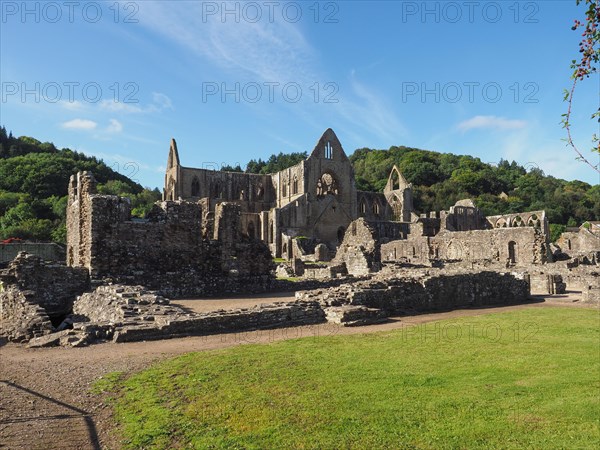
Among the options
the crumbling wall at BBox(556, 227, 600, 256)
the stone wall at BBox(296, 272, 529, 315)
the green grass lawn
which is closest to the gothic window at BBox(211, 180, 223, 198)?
the crumbling wall at BBox(556, 227, 600, 256)

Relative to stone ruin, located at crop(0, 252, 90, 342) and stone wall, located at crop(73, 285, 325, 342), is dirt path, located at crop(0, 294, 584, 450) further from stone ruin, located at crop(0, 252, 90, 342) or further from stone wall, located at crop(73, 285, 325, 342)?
stone ruin, located at crop(0, 252, 90, 342)

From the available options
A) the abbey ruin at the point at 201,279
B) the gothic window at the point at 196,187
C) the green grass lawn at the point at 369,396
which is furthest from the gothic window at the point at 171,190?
the green grass lawn at the point at 369,396

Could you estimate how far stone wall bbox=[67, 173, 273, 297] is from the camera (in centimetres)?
1705

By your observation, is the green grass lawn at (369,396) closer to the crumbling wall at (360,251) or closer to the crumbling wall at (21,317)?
the crumbling wall at (21,317)

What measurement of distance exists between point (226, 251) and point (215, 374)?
41.0ft

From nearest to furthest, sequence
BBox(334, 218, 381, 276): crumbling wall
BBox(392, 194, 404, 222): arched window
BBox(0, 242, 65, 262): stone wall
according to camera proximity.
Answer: BBox(334, 218, 381, 276): crumbling wall, BBox(0, 242, 65, 262): stone wall, BBox(392, 194, 404, 222): arched window

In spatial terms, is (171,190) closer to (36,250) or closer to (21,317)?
(36,250)

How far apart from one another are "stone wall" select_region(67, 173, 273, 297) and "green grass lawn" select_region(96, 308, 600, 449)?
935cm

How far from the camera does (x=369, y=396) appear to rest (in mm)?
6340

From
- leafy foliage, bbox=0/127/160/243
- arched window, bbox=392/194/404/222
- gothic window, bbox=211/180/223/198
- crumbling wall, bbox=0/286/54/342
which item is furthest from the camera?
arched window, bbox=392/194/404/222

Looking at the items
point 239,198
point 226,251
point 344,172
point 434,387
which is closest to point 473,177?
point 344,172

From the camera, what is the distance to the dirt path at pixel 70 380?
17.3 feet

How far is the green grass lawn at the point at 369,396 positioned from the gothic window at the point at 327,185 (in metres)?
58.4

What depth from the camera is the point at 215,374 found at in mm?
7398
